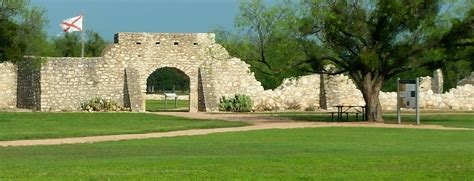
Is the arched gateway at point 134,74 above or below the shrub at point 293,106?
above

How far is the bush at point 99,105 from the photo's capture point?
48.4 m

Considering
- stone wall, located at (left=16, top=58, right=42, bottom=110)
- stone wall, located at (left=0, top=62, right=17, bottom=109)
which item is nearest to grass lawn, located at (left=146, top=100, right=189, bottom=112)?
stone wall, located at (left=16, top=58, right=42, bottom=110)

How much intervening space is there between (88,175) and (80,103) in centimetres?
3391

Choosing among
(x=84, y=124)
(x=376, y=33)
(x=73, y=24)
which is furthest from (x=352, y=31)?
(x=73, y=24)

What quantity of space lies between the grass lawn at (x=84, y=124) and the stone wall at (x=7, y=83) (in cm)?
740

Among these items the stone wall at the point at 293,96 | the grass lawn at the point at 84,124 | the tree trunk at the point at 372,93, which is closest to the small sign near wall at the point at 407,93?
the tree trunk at the point at 372,93

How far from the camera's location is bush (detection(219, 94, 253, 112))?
5000 cm

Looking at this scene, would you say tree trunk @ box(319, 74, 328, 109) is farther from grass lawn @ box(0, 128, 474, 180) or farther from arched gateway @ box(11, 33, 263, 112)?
grass lawn @ box(0, 128, 474, 180)

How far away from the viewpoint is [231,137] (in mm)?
28000

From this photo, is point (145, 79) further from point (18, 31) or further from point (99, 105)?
point (18, 31)

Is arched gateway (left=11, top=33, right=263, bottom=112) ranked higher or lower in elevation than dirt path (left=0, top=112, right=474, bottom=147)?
higher

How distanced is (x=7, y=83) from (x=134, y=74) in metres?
6.53

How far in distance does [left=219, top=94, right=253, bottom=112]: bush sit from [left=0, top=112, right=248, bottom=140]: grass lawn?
8.50 meters

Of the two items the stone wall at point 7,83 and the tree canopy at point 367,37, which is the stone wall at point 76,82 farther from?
the tree canopy at point 367,37
